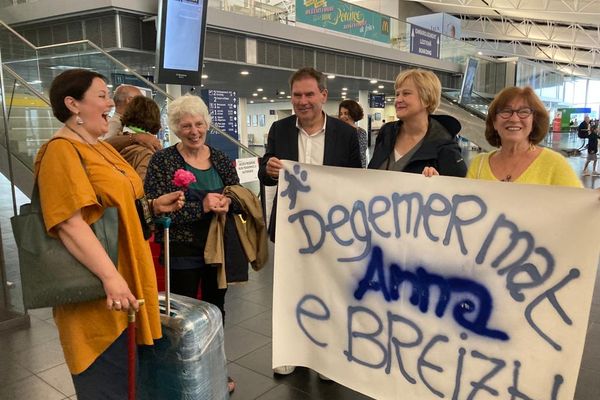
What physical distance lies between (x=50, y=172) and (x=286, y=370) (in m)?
1.73

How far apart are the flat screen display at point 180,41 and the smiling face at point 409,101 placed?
436 cm

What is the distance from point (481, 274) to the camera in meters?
1.66

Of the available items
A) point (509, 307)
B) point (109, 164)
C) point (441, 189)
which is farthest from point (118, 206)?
point (509, 307)

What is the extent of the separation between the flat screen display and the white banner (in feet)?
14.1

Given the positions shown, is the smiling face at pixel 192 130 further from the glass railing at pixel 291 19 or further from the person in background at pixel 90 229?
the glass railing at pixel 291 19

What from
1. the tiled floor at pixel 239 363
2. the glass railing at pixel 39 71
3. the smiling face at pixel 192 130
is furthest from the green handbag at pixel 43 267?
the glass railing at pixel 39 71

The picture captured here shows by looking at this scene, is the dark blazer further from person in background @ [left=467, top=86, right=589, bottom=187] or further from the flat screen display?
the flat screen display

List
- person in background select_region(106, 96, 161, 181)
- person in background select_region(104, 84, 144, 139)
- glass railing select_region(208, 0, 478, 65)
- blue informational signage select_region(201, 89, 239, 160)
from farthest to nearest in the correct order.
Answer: glass railing select_region(208, 0, 478, 65) < blue informational signage select_region(201, 89, 239, 160) < person in background select_region(104, 84, 144, 139) < person in background select_region(106, 96, 161, 181)

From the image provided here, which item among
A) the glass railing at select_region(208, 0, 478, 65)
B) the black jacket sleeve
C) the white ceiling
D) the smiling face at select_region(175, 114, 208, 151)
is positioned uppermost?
the white ceiling

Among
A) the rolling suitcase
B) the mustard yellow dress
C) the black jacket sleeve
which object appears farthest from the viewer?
the black jacket sleeve

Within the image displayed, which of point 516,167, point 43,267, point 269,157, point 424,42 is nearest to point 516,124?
point 516,167

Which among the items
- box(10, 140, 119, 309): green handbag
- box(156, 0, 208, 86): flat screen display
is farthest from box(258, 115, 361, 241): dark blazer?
box(156, 0, 208, 86): flat screen display

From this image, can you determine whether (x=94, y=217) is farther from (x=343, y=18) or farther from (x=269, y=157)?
(x=343, y=18)

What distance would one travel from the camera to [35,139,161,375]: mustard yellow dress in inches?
56.0
